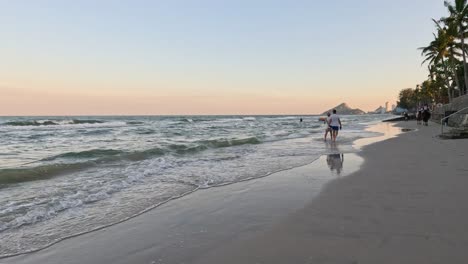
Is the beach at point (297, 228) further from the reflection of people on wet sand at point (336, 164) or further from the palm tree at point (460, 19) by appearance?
the palm tree at point (460, 19)

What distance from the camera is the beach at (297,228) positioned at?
335 cm

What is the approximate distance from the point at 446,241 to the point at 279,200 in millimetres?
2694

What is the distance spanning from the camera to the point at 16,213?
217 inches

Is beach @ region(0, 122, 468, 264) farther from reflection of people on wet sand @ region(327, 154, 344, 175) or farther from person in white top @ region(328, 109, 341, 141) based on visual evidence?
person in white top @ region(328, 109, 341, 141)

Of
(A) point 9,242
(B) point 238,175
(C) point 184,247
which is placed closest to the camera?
(C) point 184,247

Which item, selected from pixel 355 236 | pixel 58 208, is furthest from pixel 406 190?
pixel 58 208

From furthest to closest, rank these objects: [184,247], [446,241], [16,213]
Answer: [16,213] → [184,247] → [446,241]

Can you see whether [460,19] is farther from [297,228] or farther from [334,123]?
[297,228]

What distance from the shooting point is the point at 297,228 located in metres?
4.17

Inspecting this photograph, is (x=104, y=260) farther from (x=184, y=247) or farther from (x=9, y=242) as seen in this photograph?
(x=9, y=242)

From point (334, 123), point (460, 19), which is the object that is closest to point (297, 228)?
point (334, 123)

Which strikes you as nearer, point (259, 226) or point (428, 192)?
point (259, 226)

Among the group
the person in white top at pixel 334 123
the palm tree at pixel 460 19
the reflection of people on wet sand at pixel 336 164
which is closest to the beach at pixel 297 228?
the reflection of people on wet sand at pixel 336 164

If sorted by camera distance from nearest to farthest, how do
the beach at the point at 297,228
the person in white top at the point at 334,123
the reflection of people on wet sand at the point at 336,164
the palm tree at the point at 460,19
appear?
the beach at the point at 297,228, the reflection of people on wet sand at the point at 336,164, the person in white top at the point at 334,123, the palm tree at the point at 460,19
